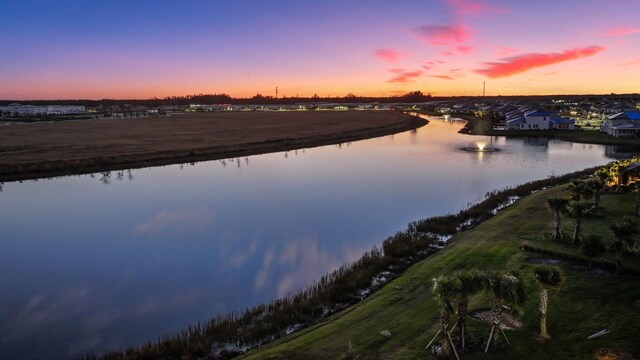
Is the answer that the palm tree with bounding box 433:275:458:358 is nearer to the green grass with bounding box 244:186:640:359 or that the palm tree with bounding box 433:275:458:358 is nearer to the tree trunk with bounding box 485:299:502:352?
the green grass with bounding box 244:186:640:359

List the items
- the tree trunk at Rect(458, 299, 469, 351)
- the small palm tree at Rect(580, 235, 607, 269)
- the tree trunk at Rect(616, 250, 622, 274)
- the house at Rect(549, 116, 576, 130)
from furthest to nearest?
the house at Rect(549, 116, 576, 130) < the small palm tree at Rect(580, 235, 607, 269) < the tree trunk at Rect(616, 250, 622, 274) < the tree trunk at Rect(458, 299, 469, 351)

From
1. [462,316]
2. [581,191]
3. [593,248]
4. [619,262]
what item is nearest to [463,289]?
[462,316]

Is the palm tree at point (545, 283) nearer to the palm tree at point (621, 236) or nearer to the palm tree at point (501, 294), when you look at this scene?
the palm tree at point (501, 294)

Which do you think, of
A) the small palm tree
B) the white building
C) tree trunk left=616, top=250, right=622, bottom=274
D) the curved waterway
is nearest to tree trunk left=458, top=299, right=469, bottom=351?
the small palm tree

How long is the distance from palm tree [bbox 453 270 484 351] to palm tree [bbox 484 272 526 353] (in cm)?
29

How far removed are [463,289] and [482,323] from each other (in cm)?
214

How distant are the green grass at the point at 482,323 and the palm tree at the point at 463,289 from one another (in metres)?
0.77

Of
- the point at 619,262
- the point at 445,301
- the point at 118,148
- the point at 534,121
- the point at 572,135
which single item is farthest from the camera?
the point at 534,121

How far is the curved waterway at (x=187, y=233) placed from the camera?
15.5m

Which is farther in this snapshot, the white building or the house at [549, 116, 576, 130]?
the white building

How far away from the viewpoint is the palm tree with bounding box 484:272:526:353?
34.2 ft

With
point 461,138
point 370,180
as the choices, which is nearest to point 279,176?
point 370,180

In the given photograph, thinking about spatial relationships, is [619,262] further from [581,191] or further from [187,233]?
[187,233]

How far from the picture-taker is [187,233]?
80.1ft
